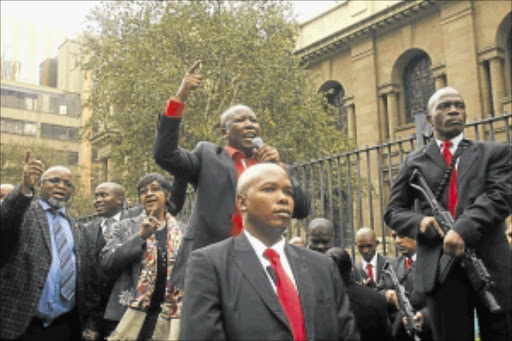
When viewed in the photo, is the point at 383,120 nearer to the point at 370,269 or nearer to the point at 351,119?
the point at 351,119

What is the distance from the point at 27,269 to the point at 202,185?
1.91 m

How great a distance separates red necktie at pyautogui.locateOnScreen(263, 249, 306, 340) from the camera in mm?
2916

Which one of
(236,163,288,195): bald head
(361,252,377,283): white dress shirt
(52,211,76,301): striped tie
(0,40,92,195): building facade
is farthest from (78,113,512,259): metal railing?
(0,40,92,195): building facade

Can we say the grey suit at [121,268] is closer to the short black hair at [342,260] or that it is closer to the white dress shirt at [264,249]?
the short black hair at [342,260]

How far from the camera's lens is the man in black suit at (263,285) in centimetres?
285

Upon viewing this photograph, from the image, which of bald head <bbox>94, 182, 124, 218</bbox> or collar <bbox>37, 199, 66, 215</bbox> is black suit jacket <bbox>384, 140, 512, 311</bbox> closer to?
collar <bbox>37, 199, 66, 215</bbox>

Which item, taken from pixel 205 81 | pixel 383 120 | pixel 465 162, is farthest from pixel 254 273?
pixel 383 120

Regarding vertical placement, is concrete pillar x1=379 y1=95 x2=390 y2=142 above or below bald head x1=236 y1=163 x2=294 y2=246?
above

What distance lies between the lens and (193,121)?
64.6 ft

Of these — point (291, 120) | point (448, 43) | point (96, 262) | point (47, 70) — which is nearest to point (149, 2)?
point (291, 120)

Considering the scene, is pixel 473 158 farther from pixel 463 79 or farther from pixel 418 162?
pixel 463 79

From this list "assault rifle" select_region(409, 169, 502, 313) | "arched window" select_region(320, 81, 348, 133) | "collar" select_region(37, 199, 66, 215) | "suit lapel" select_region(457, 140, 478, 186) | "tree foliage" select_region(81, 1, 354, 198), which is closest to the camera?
"assault rifle" select_region(409, 169, 502, 313)

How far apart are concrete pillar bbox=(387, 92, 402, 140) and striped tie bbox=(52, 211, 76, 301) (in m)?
22.0

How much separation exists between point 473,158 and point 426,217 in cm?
54
